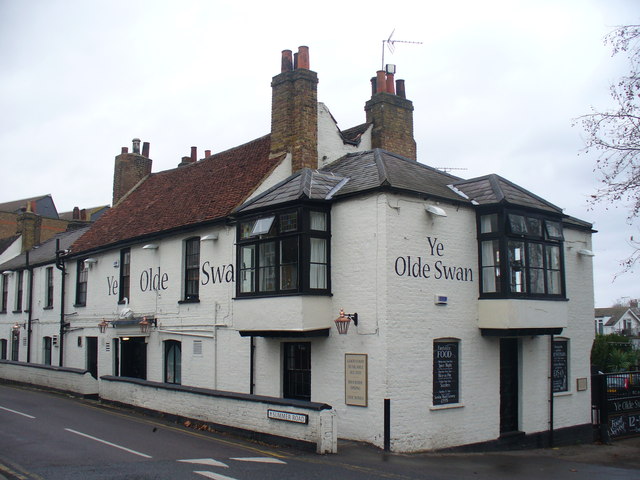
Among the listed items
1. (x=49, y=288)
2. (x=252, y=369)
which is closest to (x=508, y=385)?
(x=252, y=369)

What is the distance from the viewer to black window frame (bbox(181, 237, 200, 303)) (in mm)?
19234

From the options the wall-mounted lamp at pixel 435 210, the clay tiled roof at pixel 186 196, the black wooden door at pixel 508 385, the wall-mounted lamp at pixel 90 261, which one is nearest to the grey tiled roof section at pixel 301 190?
the clay tiled roof at pixel 186 196

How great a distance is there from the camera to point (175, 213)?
2100cm

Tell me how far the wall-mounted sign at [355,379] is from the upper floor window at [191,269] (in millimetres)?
6836

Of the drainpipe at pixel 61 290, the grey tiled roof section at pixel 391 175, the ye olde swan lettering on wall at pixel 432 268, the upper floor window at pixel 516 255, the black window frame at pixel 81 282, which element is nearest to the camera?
the ye olde swan lettering on wall at pixel 432 268

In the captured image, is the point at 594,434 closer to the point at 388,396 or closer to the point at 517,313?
the point at 517,313

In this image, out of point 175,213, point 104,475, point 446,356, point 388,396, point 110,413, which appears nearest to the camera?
point 104,475

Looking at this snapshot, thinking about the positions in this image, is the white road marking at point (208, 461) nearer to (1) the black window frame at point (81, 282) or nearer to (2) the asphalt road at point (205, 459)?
(2) the asphalt road at point (205, 459)

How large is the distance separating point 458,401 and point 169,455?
273 inches

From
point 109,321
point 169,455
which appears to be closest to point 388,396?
point 169,455

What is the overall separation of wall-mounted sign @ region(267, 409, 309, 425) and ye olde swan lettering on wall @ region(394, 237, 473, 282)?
3863mm

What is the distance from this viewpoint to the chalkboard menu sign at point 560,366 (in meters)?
17.5

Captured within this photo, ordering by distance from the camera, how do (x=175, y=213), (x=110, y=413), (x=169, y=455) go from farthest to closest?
(x=175, y=213) < (x=110, y=413) < (x=169, y=455)

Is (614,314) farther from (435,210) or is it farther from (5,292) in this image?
(435,210)
